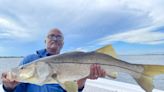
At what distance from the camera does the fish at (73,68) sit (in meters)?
1.89

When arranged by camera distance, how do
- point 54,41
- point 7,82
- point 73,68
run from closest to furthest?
1. point 73,68
2. point 7,82
3. point 54,41

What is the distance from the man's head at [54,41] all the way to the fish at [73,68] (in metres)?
0.88

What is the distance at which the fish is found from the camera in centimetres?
189

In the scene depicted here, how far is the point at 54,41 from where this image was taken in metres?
2.82

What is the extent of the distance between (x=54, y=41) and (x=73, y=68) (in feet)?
3.16

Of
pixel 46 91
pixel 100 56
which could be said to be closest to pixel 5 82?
pixel 46 91

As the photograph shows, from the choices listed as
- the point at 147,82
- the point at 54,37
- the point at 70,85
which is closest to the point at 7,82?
the point at 70,85

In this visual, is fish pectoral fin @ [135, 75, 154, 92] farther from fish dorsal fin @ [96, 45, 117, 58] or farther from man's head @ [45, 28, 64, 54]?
man's head @ [45, 28, 64, 54]

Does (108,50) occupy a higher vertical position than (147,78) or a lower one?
higher

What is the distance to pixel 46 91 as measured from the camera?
8.80 feet

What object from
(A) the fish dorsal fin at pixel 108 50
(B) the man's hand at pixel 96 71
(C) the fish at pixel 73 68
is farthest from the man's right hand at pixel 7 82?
(A) the fish dorsal fin at pixel 108 50

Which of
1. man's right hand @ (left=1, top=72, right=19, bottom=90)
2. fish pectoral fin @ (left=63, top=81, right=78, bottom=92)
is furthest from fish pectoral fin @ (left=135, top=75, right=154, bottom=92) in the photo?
man's right hand @ (left=1, top=72, right=19, bottom=90)

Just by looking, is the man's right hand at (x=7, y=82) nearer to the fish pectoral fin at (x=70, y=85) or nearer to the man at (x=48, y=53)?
the man at (x=48, y=53)

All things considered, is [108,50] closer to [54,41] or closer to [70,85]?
[70,85]
